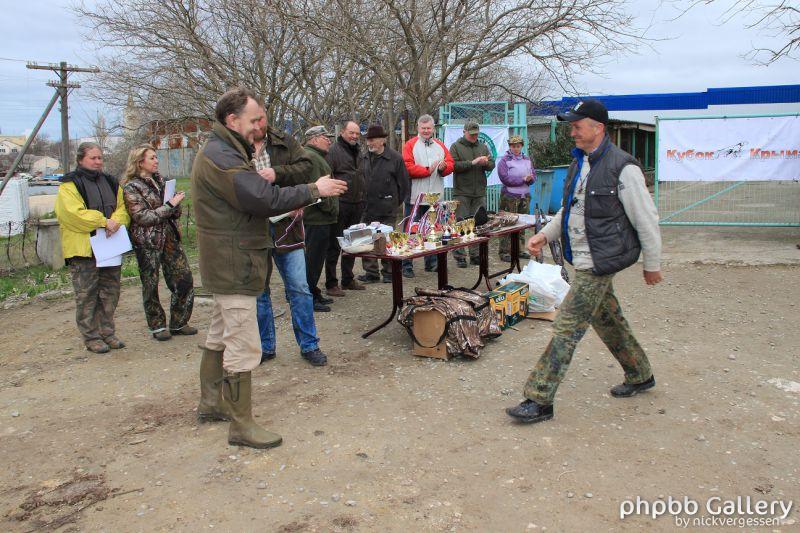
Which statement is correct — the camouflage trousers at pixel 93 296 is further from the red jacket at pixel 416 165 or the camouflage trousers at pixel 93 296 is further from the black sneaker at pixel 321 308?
the red jacket at pixel 416 165

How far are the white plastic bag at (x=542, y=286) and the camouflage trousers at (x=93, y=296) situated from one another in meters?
3.71

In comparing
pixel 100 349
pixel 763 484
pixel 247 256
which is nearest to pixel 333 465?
pixel 247 256

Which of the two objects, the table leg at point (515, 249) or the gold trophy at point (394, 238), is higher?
the gold trophy at point (394, 238)

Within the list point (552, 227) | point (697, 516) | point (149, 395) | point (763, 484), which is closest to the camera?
point (697, 516)

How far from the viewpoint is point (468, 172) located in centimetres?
852

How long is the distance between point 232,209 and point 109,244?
8.64 ft

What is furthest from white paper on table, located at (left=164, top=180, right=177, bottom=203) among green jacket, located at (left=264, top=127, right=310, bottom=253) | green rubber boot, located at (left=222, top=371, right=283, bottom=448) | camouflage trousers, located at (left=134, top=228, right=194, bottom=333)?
green rubber boot, located at (left=222, top=371, right=283, bottom=448)

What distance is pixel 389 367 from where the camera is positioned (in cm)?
525

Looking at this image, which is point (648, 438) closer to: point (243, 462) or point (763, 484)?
point (763, 484)

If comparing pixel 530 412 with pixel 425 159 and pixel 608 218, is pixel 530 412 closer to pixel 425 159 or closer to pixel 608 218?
pixel 608 218

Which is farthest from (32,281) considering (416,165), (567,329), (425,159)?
(567,329)

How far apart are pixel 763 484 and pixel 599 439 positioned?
857 mm

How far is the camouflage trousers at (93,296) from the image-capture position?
577cm

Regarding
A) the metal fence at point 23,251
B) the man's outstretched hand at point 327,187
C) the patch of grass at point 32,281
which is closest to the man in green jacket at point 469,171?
the man's outstretched hand at point 327,187
